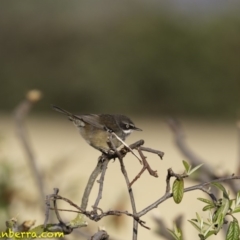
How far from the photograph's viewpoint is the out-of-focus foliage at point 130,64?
22.2 meters

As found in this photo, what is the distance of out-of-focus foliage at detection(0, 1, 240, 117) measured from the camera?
22.2m

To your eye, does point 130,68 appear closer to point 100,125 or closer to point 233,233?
point 100,125

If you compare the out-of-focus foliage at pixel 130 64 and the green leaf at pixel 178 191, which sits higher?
the out-of-focus foliage at pixel 130 64

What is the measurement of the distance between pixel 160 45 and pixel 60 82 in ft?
12.8

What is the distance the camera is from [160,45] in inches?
907

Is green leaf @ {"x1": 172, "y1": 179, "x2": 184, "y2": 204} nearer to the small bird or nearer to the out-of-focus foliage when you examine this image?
the small bird

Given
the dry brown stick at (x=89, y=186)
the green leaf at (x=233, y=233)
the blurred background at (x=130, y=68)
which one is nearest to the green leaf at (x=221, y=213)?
the green leaf at (x=233, y=233)

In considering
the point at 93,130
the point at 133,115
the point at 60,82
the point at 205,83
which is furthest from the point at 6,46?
the point at 93,130

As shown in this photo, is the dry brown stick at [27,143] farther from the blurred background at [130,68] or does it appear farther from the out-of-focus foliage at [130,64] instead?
the out-of-focus foliage at [130,64]

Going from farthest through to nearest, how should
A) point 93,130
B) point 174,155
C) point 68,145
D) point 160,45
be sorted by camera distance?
point 160,45 → point 68,145 → point 174,155 → point 93,130

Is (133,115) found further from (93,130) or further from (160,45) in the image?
(93,130)

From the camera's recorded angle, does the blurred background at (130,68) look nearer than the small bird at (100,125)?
No

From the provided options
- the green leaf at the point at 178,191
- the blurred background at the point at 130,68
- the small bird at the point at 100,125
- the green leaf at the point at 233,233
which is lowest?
the green leaf at the point at 233,233

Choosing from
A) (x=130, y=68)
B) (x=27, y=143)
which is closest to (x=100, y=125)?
(x=27, y=143)
